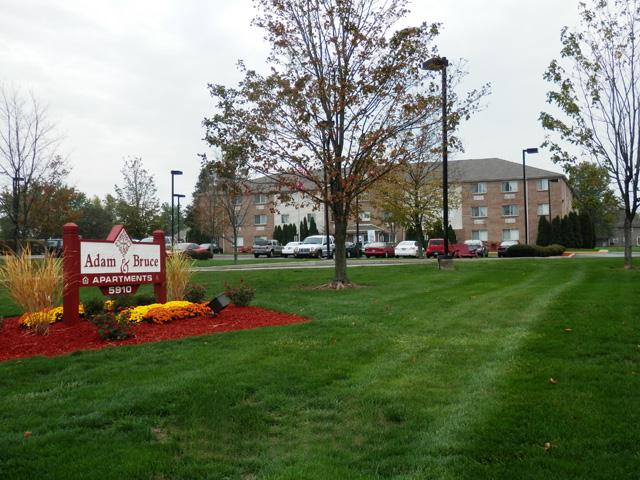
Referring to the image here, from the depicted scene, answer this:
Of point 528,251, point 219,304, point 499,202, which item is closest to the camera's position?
point 219,304

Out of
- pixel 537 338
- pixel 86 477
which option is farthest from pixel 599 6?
pixel 86 477

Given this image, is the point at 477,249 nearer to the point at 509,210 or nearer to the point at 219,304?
the point at 509,210

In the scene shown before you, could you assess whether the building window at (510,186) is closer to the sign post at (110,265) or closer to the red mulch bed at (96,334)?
the red mulch bed at (96,334)

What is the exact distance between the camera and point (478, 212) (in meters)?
65.6

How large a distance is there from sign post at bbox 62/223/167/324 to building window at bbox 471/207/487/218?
58.0 m

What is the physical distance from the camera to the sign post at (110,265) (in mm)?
9227

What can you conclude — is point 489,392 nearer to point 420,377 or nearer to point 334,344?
point 420,377

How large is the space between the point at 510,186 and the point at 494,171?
2.62 meters

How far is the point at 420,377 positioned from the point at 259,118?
35.7 ft

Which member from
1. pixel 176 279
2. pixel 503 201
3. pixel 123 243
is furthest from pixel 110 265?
pixel 503 201

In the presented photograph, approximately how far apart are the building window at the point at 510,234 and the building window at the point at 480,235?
5.86ft

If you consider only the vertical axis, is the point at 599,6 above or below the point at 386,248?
above

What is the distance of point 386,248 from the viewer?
46250mm

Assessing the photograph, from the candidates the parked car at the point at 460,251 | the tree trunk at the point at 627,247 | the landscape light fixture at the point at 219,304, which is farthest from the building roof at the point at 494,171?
the landscape light fixture at the point at 219,304
